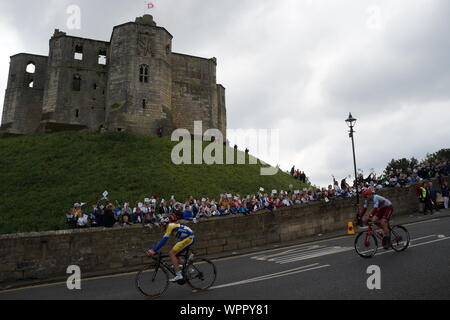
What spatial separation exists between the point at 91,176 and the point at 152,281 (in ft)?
71.9

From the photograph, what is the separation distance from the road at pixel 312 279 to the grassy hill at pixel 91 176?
11.0 metres

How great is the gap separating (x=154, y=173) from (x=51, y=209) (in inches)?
367

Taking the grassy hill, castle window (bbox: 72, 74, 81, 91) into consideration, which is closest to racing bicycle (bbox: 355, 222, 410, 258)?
the grassy hill

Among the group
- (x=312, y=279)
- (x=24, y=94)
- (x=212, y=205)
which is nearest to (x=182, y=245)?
(x=312, y=279)

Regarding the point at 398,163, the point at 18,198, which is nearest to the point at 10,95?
the point at 18,198

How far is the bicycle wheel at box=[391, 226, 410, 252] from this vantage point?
10836mm

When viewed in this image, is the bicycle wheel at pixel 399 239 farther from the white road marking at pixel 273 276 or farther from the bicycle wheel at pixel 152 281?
the bicycle wheel at pixel 152 281

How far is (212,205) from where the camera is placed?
1758 cm

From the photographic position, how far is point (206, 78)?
54188mm

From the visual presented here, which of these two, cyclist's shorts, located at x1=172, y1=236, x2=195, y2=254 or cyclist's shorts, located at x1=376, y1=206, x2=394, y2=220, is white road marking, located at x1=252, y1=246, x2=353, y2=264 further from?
cyclist's shorts, located at x1=172, y1=236, x2=195, y2=254

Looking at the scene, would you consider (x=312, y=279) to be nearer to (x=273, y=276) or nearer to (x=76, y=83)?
(x=273, y=276)

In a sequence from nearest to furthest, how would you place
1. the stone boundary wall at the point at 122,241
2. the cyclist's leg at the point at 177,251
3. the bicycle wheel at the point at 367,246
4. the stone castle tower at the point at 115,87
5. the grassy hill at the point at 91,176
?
the cyclist's leg at the point at 177,251
the bicycle wheel at the point at 367,246
the stone boundary wall at the point at 122,241
the grassy hill at the point at 91,176
the stone castle tower at the point at 115,87

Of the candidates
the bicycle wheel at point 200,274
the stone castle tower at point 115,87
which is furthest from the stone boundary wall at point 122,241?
the stone castle tower at point 115,87

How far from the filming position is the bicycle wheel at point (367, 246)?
34.4 feet
